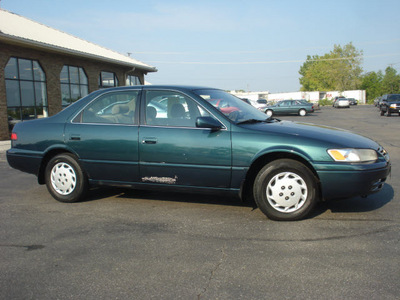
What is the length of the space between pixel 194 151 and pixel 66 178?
1997 millimetres

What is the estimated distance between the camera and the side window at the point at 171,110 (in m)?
4.91

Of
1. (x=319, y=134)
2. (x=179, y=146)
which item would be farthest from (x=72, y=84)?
(x=319, y=134)

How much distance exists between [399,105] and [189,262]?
29.2 meters

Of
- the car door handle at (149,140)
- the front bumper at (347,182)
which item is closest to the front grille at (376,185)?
the front bumper at (347,182)

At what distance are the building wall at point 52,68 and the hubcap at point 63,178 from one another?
37.5ft

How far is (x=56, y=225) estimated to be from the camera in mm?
4508

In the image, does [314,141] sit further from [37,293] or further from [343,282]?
[37,293]

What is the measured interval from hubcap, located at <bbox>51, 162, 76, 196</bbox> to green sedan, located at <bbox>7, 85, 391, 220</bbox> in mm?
14

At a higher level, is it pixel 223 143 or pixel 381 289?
pixel 223 143

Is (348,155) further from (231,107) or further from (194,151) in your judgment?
(194,151)

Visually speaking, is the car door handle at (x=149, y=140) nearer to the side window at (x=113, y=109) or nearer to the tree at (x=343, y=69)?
the side window at (x=113, y=109)

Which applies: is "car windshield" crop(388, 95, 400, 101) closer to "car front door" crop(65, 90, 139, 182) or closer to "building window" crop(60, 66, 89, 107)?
"building window" crop(60, 66, 89, 107)

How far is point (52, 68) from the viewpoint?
18.5m

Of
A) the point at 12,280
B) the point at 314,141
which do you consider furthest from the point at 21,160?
the point at 314,141
